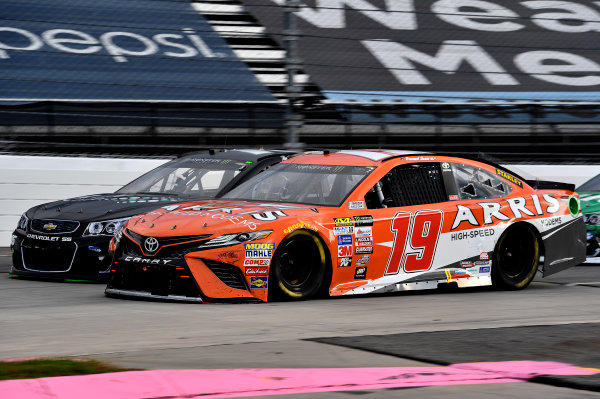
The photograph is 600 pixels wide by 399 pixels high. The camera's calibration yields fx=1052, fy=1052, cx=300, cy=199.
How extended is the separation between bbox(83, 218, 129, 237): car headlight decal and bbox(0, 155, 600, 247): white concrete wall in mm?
3581

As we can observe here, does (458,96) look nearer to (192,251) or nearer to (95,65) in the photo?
(95,65)

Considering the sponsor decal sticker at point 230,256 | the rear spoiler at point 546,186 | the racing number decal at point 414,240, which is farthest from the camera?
the rear spoiler at point 546,186

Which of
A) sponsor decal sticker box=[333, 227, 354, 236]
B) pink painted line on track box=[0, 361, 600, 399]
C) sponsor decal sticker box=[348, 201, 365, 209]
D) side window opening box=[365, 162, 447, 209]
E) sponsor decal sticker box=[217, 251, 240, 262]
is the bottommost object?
pink painted line on track box=[0, 361, 600, 399]

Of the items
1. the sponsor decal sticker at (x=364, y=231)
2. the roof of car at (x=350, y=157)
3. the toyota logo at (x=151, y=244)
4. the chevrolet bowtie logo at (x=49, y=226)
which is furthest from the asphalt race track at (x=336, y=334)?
the roof of car at (x=350, y=157)

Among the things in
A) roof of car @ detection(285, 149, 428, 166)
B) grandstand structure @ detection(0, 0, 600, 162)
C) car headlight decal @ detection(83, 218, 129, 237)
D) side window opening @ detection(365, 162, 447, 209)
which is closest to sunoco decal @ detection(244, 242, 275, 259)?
side window opening @ detection(365, 162, 447, 209)

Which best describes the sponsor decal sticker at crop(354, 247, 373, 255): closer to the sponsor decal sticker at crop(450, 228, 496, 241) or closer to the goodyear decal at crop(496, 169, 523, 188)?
the sponsor decal sticker at crop(450, 228, 496, 241)

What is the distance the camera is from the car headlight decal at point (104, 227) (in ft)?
28.4

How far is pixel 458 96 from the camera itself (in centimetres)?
1552

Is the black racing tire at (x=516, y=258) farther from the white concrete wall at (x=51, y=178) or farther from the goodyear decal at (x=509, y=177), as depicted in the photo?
the white concrete wall at (x=51, y=178)

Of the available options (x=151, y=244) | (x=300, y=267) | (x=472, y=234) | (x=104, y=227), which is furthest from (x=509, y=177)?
(x=104, y=227)

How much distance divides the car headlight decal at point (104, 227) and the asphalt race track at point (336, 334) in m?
0.54

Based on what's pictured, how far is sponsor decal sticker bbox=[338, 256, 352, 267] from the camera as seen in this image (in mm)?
7727

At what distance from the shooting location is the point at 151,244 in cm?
737

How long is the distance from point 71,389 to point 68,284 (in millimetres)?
4734
